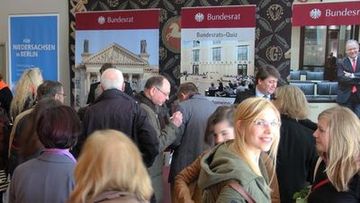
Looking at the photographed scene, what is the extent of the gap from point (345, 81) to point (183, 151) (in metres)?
2.58

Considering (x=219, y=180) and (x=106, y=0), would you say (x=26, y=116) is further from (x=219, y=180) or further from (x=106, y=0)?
(x=106, y=0)

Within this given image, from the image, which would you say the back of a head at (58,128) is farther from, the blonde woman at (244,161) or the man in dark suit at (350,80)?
the man in dark suit at (350,80)

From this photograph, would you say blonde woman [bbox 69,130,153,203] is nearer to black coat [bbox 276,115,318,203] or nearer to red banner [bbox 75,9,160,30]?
black coat [bbox 276,115,318,203]

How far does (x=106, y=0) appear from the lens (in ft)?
23.5

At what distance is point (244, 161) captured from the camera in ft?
5.66

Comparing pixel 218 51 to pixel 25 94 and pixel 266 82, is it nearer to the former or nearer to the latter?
pixel 266 82

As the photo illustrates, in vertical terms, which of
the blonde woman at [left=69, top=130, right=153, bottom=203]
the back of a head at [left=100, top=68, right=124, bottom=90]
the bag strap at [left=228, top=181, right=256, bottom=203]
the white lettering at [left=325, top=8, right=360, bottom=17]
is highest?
the white lettering at [left=325, top=8, right=360, bottom=17]

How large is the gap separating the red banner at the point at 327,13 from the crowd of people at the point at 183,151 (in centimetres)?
233

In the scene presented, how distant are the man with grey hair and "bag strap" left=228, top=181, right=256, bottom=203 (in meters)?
1.70

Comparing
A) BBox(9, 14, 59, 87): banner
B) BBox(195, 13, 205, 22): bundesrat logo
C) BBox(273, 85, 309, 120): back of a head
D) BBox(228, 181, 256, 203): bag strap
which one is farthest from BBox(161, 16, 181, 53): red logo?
BBox(228, 181, 256, 203): bag strap

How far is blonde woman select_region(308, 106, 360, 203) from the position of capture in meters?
1.93

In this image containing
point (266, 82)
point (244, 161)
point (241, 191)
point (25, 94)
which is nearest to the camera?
point (241, 191)

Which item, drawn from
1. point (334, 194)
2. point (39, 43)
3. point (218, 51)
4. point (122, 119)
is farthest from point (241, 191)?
point (39, 43)

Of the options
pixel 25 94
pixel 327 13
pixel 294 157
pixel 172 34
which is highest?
pixel 327 13
